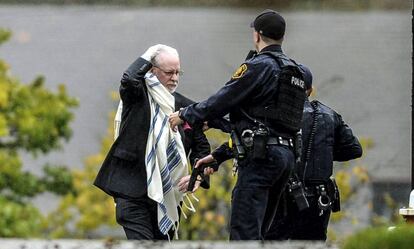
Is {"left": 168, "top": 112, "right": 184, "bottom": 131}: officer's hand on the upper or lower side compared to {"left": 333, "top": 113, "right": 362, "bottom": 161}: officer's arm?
upper

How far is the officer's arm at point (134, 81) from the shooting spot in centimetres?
943

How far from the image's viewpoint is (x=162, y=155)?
9562 millimetres

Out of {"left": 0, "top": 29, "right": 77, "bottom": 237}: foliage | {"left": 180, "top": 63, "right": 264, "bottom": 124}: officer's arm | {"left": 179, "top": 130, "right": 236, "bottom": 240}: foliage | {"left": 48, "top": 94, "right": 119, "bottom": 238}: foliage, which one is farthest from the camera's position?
{"left": 48, "top": 94, "right": 119, "bottom": 238}: foliage

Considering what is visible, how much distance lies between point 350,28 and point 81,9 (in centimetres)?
392

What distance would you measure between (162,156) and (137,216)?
1.33 feet

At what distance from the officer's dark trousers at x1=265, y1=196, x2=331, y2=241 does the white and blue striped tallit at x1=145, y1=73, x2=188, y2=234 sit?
0.65m

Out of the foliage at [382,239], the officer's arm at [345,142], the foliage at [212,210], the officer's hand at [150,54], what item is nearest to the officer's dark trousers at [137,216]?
the officer's hand at [150,54]

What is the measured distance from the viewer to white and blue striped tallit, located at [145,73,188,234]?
9.49m

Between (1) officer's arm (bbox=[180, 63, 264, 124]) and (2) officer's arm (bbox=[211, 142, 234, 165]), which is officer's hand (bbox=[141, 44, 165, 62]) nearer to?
(2) officer's arm (bbox=[211, 142, 234, 165])

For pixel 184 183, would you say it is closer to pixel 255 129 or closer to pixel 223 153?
pixel 223 153

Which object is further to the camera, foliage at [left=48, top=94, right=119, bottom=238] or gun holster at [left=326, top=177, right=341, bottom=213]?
foliage at [left=48, top=94, right=119, bottom=238]

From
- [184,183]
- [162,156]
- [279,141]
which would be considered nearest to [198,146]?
[184,183]

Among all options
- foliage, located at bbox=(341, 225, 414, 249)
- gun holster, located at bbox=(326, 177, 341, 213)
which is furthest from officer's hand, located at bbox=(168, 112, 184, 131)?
foliage, located at bbox=(341, 225, 414, 249)

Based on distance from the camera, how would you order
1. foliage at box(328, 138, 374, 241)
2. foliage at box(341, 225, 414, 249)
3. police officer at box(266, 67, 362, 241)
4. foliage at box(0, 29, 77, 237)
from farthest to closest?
foliage at box(0, 29, 77, 237), foliage at box(328, 138, 374, 241), police officer at box(266, 67, 362, 241), foliage at box(341, 225, 414, 249)
